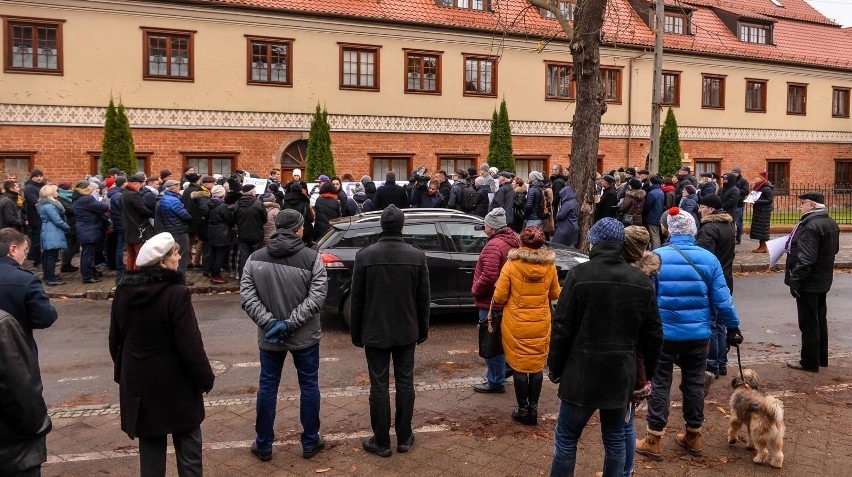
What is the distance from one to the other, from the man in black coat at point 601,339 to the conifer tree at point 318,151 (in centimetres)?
1964

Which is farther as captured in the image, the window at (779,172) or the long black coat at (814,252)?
the window at (779,172)

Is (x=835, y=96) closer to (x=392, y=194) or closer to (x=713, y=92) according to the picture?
(x=713, y=92)

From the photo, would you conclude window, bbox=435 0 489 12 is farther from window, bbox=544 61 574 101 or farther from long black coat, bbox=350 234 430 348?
long black coat, bbox=350 234 430 348

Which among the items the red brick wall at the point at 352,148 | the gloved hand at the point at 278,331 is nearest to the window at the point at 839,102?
the red brick wall at the point at 352,148

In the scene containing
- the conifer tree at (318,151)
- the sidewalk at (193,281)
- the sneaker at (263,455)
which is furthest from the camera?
the conifer tree at (318,151)

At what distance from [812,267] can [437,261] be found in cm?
454

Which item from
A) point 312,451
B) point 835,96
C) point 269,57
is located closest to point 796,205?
point 835,96

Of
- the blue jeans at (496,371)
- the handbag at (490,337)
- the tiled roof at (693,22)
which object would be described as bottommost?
the blue jeans at (496,371)

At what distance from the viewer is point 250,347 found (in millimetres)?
8938

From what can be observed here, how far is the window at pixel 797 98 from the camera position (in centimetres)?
3388

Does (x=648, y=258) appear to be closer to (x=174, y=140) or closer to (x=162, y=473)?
(x=162, y=473)

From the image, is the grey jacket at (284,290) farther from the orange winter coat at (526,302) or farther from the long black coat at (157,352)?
the orange winter coat at (526,302)

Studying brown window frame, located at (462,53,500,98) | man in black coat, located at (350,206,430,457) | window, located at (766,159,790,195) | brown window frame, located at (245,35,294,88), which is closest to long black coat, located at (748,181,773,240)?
brown window frame, located at (462,53,500,98)

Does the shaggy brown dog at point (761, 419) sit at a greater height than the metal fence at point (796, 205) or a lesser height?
lesser
